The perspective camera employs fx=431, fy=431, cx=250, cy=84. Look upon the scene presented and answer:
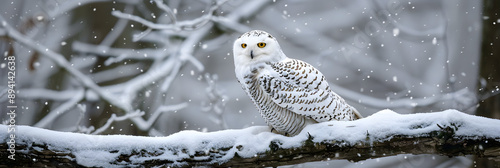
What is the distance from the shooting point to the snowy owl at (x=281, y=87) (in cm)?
218

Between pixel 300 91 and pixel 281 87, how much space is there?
0.35 feet

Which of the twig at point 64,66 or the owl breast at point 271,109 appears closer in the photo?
the owl breast at point 271,109

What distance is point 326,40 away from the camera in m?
6.02

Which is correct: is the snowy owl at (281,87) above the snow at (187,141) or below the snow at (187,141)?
above

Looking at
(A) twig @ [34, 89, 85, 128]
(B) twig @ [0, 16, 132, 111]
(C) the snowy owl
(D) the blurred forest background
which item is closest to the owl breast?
(C) the snowy owl

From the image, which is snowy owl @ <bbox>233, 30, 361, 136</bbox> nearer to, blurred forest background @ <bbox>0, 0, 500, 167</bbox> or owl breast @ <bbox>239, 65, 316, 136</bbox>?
owl breast @ <bbox>239, 65, 316, 136</bbox>

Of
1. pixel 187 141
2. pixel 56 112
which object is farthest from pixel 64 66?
pixel 187 141

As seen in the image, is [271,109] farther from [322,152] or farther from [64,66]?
[64,66]

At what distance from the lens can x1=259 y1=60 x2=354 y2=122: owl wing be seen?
85.6 inches

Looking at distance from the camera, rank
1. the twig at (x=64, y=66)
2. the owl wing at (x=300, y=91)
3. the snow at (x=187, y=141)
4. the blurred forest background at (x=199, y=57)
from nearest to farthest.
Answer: the snow at (x=187, y=141) < the owl wing at (x=300, y=91) < the twig at (x=64, y=66) < the blurred forest background at (x=199, y=57)

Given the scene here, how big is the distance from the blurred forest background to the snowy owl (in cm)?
157

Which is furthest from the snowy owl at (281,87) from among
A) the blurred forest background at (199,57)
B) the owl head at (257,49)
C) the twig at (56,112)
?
the twig at (56,112)

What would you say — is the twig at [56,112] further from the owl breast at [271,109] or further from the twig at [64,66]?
the owl breast at [271,109]

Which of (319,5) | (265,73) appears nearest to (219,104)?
(265,73)
